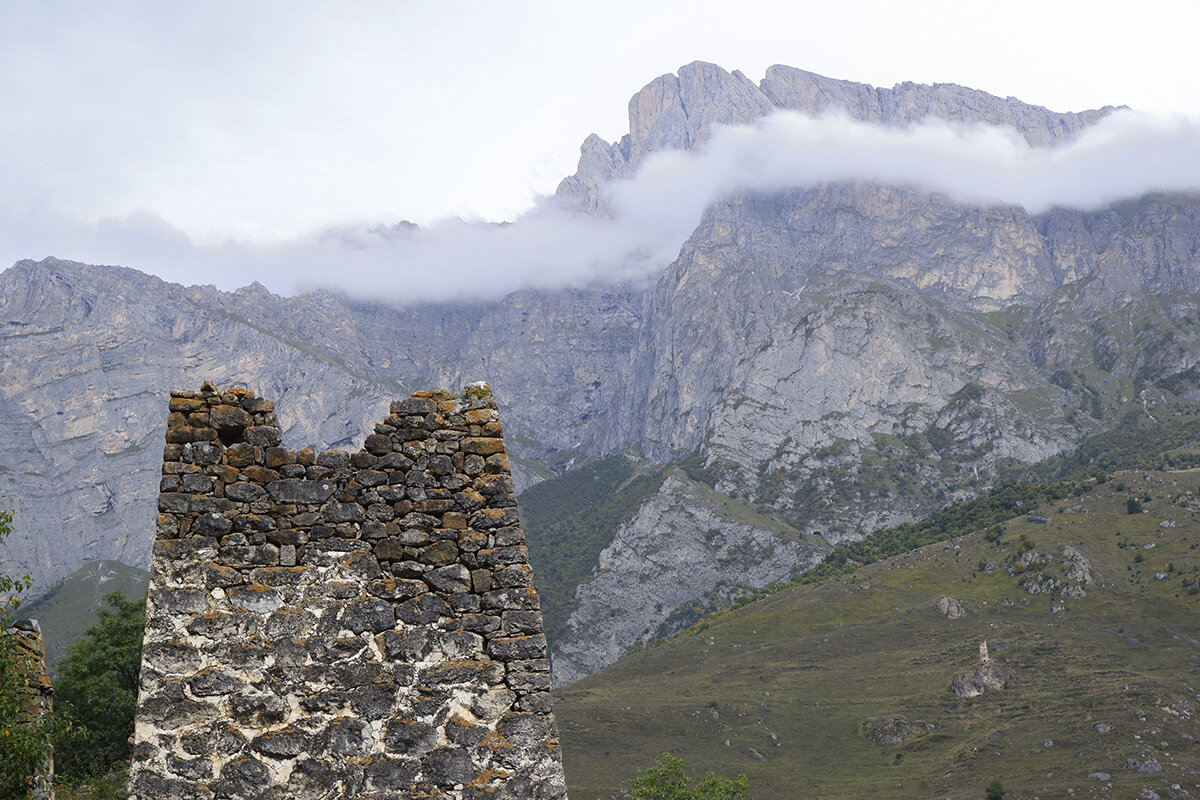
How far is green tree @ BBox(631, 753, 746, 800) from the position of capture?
64688 mm

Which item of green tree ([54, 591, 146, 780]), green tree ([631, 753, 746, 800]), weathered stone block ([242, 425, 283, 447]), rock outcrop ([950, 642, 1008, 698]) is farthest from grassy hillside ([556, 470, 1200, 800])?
weathered stone block ([242, 425, 283, 447])

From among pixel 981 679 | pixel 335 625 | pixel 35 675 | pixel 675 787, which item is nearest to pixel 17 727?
pixel 35 675

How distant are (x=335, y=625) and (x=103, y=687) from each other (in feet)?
111

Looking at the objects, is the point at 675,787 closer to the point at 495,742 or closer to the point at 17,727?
the point at 17,727

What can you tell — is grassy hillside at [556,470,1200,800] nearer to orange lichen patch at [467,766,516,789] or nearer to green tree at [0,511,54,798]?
green tree at [0,511,54,798]

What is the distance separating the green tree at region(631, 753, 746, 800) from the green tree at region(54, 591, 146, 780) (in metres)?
39.9

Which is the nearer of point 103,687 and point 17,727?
point 17,727

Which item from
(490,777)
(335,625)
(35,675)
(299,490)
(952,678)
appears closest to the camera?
(490,777)

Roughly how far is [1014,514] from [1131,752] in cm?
9810

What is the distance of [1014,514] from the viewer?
178375 millimetres

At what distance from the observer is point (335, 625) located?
18.8 ft

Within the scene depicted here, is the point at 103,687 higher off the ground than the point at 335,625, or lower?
lower

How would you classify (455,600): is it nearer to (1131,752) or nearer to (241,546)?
(241,546)

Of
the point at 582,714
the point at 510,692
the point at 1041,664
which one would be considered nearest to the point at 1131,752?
the point at 1041,664
